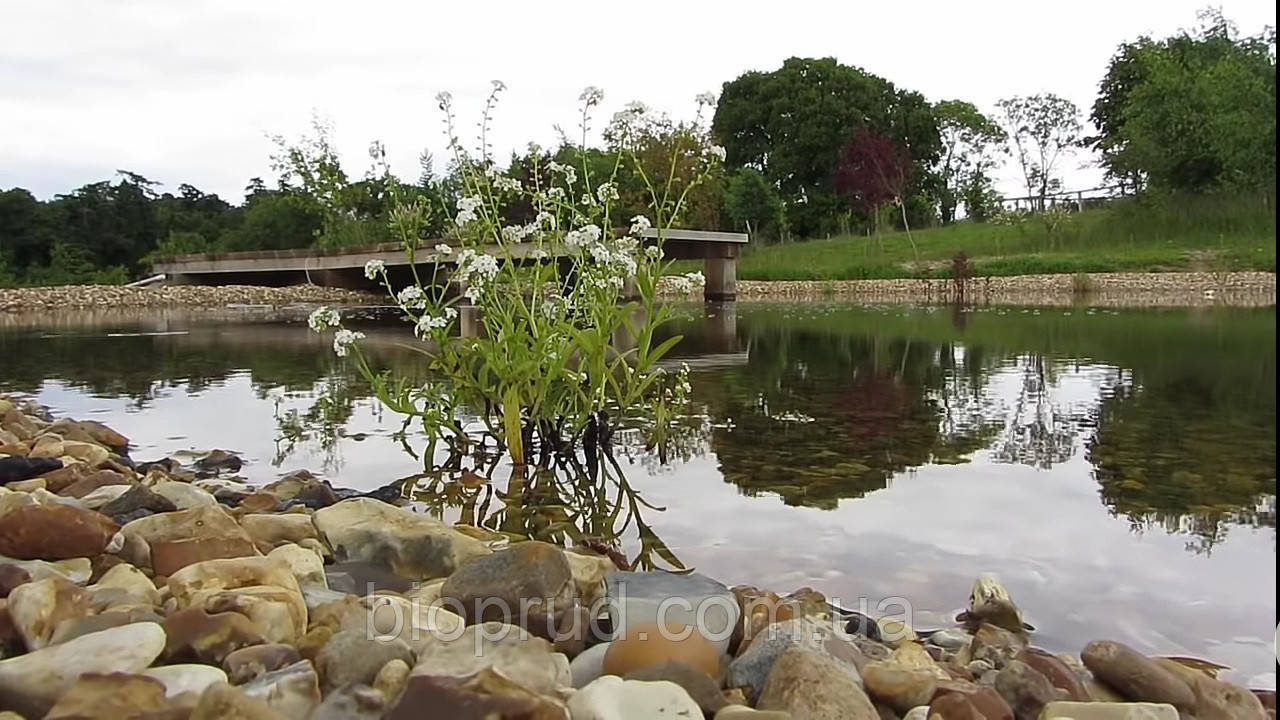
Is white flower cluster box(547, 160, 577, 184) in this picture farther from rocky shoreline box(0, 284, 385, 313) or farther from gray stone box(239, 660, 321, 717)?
rocky shoreline box(0, 284, 385, 313)

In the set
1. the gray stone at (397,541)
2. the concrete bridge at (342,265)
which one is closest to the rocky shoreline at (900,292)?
the concrete bridge at (342,265)

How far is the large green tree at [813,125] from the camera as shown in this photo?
133ft

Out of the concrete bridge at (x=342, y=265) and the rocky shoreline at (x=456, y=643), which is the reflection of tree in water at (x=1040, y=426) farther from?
the concrete bridge at (x=342, y=265)

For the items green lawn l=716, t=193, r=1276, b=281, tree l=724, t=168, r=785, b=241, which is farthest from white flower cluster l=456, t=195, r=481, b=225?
tree l=724, t=168, r=785, b=241

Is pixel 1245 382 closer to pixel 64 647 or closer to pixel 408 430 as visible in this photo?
pixel 408 430

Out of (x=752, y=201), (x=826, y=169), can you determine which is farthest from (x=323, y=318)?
(x=826, y=169)

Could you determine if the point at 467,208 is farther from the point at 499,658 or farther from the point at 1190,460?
the point at 1190,460

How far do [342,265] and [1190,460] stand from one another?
60.2ft

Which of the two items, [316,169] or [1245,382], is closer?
[1245,382]

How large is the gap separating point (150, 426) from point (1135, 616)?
5.02 m

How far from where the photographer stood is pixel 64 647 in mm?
1729

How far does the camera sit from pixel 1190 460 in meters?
4.26

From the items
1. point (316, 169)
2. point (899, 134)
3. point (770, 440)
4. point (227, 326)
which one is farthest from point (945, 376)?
point (899, 134)

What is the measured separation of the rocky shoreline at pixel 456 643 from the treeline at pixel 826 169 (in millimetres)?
11109
